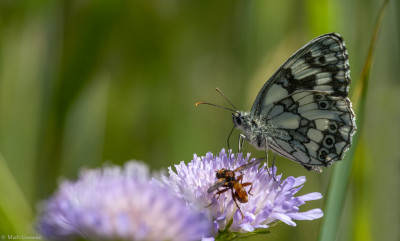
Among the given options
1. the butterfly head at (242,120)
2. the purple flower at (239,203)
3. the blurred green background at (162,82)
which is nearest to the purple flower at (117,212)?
the purple flower at (239,203)

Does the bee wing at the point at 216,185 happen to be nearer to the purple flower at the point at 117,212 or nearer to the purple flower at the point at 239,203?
the purple flower at the point at 239,203

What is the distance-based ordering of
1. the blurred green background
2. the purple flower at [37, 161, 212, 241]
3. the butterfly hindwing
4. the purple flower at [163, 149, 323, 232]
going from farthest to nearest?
the blurred green background < the butterfly hindwing < the purple flower at [163, 149, 323, 232] < the purple flower at [37, 161, 212, 241]

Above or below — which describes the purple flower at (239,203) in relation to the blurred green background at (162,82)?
below

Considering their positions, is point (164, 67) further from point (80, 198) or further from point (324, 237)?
point (80, 198)

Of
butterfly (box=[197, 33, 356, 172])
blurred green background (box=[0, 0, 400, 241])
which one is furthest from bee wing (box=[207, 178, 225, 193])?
blurred green background (box=[0, 0, 400, 241])

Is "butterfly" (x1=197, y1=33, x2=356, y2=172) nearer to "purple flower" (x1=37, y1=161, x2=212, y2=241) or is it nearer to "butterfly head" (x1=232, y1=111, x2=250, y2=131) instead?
"butterfly head" (x1=232, y1=111, x2=250, y2=131)

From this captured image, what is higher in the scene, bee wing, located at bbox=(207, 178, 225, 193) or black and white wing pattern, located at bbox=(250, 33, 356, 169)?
black and white wing pattern, located at bbox=(250, 33, 356, 169)
